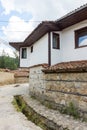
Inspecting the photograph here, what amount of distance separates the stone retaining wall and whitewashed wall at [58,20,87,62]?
181cm

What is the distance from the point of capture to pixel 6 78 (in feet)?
77.5

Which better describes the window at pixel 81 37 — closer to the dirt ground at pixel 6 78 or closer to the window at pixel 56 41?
the window at pixel 56 41

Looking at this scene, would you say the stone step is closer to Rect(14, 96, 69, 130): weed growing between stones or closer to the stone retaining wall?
Rect(14, 96, 69, 130): weed growing between stones

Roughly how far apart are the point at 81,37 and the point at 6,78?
Result: 14002 mm

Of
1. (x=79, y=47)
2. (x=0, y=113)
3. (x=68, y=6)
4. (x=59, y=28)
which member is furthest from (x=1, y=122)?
(x=68, y=6)

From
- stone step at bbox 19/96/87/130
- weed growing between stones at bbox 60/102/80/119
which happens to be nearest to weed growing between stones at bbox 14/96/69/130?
stone step at bbox 19/96/87/130

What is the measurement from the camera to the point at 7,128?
7.25m

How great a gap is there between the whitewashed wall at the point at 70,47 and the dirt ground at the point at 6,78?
11.8m

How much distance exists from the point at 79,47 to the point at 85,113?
472 centimetres

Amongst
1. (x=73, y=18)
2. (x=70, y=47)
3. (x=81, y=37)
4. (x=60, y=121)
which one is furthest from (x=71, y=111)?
(x=73, y=18)

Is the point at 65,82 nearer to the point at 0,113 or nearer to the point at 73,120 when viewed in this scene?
the point at 73,120

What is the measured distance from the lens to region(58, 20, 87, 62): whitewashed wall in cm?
1101

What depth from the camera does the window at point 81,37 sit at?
1111 centimetres

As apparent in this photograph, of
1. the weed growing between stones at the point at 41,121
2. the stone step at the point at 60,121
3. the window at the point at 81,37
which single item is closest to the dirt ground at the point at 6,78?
the weed growing between stones at the point at 41,121
